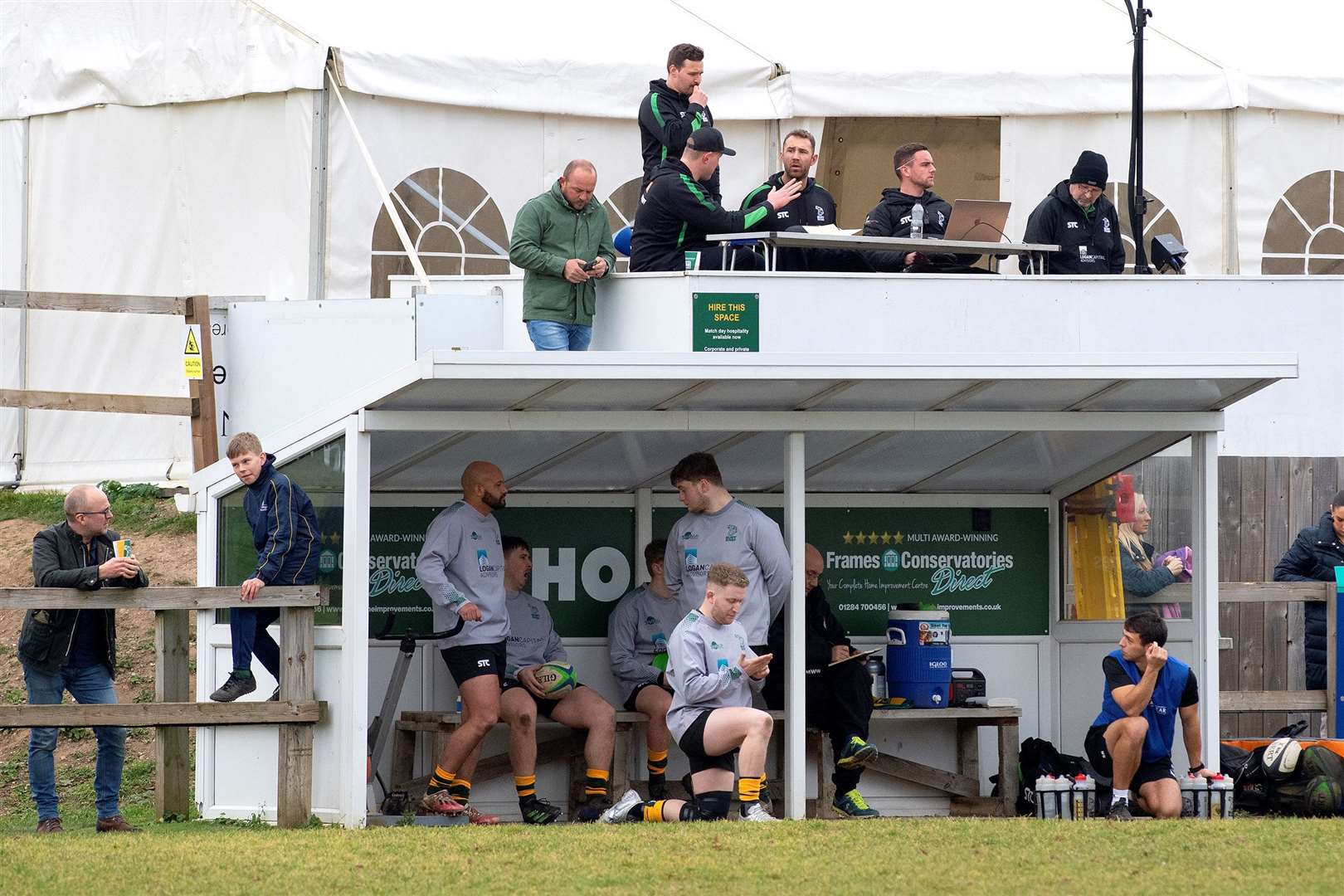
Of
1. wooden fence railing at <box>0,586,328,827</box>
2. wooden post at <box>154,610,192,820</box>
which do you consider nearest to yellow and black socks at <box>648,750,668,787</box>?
wooden fence railing at <box>0,586,328,827</box>

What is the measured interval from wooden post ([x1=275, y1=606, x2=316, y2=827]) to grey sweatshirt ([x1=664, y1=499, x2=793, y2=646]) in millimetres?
1786

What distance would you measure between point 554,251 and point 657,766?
2.87 m

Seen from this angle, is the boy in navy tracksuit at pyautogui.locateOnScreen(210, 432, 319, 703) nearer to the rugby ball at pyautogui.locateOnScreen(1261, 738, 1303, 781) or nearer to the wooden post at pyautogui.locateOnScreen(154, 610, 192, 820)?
the wooden post at pyautogui.locateOnScreen(154, 610, 192, 820)

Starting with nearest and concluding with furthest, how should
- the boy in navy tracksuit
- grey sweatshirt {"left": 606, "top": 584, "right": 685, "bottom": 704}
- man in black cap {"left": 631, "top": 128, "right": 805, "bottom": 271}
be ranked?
the boy in navy tracksuit < grey sweatshirt {"left": 606, "top": 584, "right": 685, "bottom": 704} < man in black cap {"left": 631, "top": 128, "right": 805, "bottom": 271}

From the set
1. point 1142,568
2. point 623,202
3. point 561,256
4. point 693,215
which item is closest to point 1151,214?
point 623,202

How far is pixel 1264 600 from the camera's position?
10898 millimetres

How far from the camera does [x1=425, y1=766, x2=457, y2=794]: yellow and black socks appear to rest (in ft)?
30.9

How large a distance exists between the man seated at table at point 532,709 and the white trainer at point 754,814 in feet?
3.14

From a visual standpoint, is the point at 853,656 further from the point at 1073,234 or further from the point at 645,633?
the point at 1073,234

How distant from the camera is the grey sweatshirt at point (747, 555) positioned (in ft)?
31.1

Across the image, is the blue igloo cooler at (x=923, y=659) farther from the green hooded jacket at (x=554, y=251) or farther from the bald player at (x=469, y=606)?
the green hooded jacket at (x=554, y=251)

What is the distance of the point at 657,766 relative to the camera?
10086mm

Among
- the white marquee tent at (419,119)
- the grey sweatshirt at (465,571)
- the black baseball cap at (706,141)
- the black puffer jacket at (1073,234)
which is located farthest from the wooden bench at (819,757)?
the white marquee tent at (419,119)

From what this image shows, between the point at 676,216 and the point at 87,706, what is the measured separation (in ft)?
14.1
